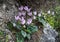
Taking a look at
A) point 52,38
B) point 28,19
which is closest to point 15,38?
point 28,19

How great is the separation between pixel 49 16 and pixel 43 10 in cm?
18

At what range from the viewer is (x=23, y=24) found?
13.0ft

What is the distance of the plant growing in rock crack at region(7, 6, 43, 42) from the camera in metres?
3.85

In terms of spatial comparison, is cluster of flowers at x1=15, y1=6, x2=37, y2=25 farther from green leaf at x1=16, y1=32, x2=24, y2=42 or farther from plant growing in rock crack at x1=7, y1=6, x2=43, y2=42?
green leaf at x1=16, y1=32, x2=24, y2=42

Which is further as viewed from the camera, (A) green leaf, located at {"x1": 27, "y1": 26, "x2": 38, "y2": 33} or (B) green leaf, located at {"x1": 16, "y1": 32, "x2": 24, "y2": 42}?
(A) green leaf, located at {"x1": 27, "y1": 26, "x2": 38, "y2": 33}

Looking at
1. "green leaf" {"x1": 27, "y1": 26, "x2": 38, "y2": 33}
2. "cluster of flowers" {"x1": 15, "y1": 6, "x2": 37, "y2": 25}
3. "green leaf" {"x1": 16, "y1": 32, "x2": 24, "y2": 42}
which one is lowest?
"green leaf" {"x1": 16, "y1": 32, "x2": 24, "y2": 42}

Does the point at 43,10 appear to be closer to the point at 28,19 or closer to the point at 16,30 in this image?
the point at 28,19

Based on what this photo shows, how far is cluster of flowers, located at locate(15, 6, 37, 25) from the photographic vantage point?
401cm

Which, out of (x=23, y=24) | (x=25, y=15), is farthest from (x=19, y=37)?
(x=25, y=15)

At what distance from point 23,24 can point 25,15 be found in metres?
0.27

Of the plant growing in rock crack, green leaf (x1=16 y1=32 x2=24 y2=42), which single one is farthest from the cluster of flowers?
green leaf (x1=16 y1=32 x2=24 y2=42)

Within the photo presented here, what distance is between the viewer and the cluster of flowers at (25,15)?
4008mm

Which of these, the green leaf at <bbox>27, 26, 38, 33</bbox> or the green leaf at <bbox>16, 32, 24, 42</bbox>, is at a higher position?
the green leaf at <bbox>27, 26, 38, 33</bbox>

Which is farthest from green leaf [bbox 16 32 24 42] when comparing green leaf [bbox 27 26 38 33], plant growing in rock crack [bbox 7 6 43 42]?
green leaf [bbox 27 26 38 33]
